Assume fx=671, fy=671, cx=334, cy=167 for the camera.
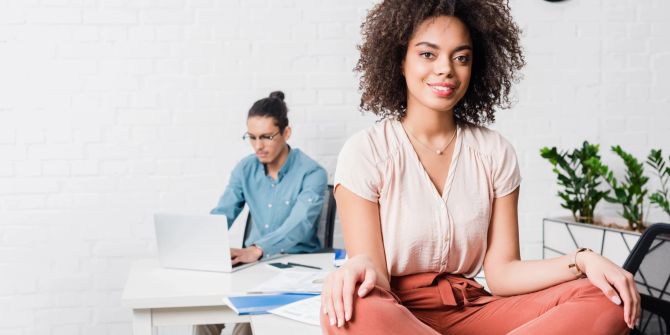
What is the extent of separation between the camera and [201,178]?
10.6 feet

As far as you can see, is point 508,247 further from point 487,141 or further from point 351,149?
point 351,149

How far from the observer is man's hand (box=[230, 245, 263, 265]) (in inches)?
85.3

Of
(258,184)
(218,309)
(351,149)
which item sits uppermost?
(351,149)

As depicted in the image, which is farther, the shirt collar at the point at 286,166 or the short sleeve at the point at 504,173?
the shirt collar at the point at 286,166

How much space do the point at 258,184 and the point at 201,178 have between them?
455 mm

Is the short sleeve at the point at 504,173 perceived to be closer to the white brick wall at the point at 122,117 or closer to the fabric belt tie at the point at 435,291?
the fabric belt tie at the point at 435,291

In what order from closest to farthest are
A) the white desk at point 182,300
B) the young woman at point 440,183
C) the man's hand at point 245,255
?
the young woman at point 440,183 → the white desk at point 182,300 → the man's hand at point 245,255

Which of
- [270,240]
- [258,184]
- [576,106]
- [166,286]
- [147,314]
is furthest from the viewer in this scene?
[576,106]

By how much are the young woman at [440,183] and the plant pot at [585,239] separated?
5.18ft

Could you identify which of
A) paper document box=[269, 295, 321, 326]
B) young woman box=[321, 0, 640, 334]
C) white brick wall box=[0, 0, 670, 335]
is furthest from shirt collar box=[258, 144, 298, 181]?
young woman box=[321, 0, 640, 334]

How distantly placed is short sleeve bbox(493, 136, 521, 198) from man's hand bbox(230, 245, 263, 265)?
1.10 metres

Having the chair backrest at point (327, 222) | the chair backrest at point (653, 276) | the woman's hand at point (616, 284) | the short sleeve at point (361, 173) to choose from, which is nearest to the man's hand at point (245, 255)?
the chair backrest at point (327, 222)

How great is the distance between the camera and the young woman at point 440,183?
1172mm

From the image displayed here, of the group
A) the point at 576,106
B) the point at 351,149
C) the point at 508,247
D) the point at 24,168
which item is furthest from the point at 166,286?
the point at 576,106
